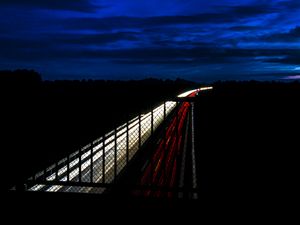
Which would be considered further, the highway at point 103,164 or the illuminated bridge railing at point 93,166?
the highway at point 103,164

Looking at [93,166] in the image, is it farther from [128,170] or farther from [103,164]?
[103,164]

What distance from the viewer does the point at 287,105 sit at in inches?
3172

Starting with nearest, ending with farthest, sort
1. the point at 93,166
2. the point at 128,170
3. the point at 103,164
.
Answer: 1. the point at 103,164
2. the point at 128,170
3. the point at 93,166

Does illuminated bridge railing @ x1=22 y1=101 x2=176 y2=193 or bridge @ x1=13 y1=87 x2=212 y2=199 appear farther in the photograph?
illuminated bridge railing @ x1=22 y1=101 x2=176 y2=193

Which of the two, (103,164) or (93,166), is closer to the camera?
(103,164)

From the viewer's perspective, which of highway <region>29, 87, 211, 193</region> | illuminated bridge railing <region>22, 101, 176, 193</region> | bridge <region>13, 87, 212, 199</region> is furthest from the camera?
highway <region>29, 87, 211, 193</region>

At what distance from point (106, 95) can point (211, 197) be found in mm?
2744

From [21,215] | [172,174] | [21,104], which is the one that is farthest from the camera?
[172,174]

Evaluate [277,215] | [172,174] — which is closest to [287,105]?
[172,174]

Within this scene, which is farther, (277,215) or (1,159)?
(1,159)

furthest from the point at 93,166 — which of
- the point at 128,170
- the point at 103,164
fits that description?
the point at 103,164

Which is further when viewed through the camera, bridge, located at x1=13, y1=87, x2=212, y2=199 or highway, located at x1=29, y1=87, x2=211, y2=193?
highway, located at x1=29, y1=87, x2=211, y2=193

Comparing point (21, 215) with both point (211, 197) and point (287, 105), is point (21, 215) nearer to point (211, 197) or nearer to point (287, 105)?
point (211, 197)

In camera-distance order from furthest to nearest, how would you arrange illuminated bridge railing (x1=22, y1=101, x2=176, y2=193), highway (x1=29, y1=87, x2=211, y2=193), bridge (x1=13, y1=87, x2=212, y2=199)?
highway (x1=29, y1=87, x2=211, y2=193), illuminated bridge railing (x1=22, y1=101, x2=176, y2=193), bridge (x1=13, y1=87, x2=212, y2=199)
